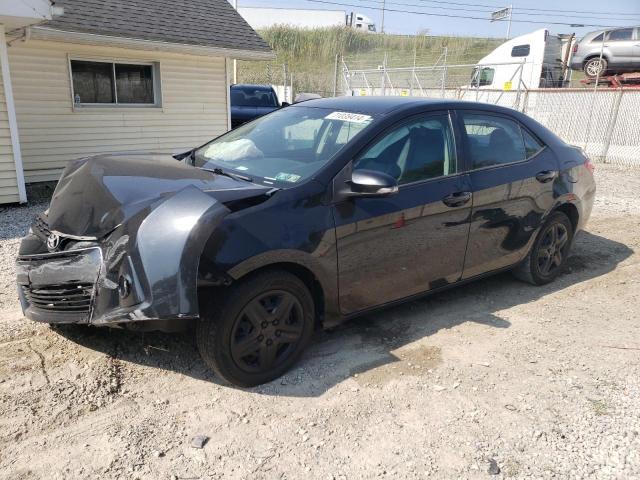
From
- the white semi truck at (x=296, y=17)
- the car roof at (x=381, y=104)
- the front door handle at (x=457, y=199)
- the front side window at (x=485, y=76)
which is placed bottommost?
the front door handle at (x=457, y=199)

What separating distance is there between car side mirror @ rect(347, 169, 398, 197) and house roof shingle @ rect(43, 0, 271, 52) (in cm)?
752

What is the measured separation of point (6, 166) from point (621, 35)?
64.9 feet

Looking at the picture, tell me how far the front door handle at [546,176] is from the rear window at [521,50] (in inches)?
776

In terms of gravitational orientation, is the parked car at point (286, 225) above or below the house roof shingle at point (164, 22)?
below

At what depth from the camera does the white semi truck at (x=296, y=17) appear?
46562mm

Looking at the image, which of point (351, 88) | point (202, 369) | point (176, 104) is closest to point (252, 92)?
point (176, 104)

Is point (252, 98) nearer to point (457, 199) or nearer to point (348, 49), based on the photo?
point (457, 199)

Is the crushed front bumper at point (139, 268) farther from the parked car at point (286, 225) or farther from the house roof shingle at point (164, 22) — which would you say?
the house roof shingle at point (164, 22)

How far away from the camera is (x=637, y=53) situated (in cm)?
1775

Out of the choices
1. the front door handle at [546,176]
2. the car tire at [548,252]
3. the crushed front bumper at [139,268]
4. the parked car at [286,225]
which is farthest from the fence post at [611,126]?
the crushed front bumper at [139,268]

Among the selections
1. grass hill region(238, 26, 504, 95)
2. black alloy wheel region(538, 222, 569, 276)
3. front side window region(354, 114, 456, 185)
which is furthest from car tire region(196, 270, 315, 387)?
grass hill region(238, 26, 504, 95)

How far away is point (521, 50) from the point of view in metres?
22.0

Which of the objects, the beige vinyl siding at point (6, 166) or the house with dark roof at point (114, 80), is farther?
the house with dark roof at point (114, 80)

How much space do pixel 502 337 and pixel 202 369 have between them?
2247 mm
